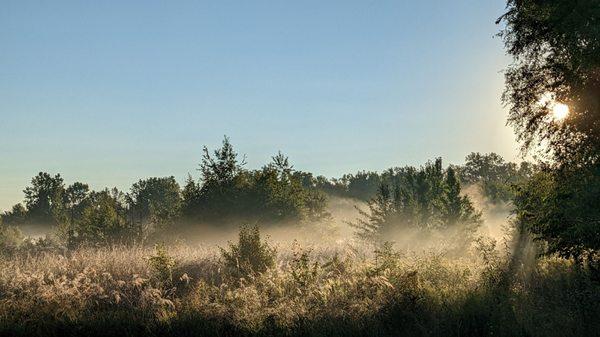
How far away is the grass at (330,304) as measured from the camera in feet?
27.6

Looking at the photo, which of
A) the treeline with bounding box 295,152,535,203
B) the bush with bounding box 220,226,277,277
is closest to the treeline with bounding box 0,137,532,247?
the bush with bounding box 220,226,277,277

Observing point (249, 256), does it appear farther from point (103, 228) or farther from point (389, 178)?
point (389, 178)

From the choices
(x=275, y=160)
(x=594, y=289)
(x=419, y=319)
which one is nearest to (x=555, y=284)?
(x=594, y=289)

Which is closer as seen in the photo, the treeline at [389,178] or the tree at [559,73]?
the tree at [559,73]

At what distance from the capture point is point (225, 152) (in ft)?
122

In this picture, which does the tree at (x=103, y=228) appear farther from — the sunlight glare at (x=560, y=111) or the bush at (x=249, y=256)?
the sunlight glare at (x=560, y=111)

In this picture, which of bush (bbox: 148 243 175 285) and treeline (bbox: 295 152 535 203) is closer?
bush (bbox: 148 243 175 285)

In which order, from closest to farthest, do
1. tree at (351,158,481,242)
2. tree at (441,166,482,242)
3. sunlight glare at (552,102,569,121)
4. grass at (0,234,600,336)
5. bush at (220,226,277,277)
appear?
grass at (0,234,600,336) → sunlight glare at (552,102,569,121) → bush at (220,226,277,277) → tree at (351,158,481,242) → tree at (441,166,482,242)

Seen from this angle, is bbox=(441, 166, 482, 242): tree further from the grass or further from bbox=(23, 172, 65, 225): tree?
bbox=(23, 172, 65, 225): tree

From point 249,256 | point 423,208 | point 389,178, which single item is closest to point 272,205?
point 423,208

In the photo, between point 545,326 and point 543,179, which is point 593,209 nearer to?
point 543,179

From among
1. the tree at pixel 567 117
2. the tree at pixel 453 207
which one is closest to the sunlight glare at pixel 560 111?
the tree at pixel 567 117

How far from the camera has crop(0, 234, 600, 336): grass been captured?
27.6 ft

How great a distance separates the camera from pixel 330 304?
935cm
